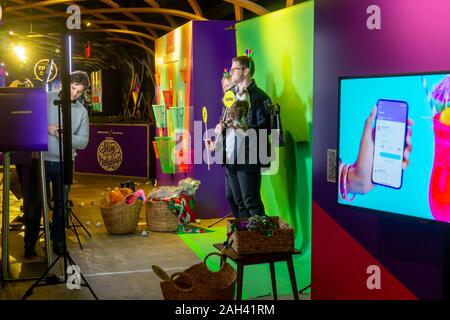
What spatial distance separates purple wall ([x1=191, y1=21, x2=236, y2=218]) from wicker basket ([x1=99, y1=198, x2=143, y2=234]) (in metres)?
0.94

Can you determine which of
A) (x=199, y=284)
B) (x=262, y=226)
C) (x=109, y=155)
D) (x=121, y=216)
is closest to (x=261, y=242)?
(x=262, y=226)

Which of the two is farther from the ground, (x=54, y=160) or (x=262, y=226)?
(x=54, y=160)

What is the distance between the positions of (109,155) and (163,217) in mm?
5142

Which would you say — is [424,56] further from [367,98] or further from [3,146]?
[3,146]

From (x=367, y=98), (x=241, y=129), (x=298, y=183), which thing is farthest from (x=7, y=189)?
(x=367, y=98)

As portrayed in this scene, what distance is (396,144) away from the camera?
107 inches

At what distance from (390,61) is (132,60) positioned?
50.9ft

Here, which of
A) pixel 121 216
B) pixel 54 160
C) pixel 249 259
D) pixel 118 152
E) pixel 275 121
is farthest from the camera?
pixel 118 152

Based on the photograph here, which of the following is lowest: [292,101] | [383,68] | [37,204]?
[37,204]

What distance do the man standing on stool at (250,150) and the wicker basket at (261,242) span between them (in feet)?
4.71

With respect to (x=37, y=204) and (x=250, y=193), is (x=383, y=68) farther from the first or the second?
(x=37, y=204)

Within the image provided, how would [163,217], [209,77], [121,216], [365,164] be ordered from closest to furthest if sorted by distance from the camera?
[365,164], [121,216], [163,217], [209,77]

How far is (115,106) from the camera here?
21031mm

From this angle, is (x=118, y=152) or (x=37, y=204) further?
(x=118, y=152)
